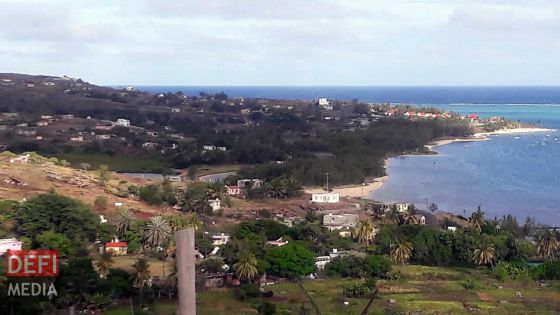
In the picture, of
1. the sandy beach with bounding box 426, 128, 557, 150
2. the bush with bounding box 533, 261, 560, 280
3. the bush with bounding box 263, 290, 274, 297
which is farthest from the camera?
the sandy beach with bounding box 426, 128, 557, 150

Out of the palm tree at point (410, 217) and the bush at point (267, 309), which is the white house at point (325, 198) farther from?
the bush at point (267, 309)

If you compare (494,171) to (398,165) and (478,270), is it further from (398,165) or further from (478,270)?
(478,270)

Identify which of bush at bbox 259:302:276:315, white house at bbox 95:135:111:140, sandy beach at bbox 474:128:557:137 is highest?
white house at bbox 95:135:111:140

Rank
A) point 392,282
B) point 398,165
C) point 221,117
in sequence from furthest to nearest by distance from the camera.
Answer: point 221,117
point 398,165
point 392,282

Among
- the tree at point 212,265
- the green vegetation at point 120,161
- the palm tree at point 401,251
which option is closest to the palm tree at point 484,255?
the palm tree at point 401,251

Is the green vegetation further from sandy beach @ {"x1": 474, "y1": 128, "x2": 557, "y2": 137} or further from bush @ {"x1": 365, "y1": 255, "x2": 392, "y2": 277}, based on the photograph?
sandy beach @ {"x1": 474, "y1": 128, "x2": 557, "y2": 137}

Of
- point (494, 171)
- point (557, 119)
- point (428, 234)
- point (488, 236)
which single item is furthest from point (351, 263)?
point (557, 119)

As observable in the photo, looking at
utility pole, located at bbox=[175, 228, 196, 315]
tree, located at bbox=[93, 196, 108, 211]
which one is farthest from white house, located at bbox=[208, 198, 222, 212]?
utility pole, located at bbox=[175, 228, 196, 315]
